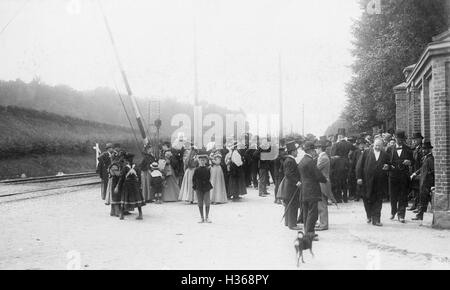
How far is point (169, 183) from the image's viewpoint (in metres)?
16.6

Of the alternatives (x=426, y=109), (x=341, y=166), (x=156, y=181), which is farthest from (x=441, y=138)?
(x=156, y=181)

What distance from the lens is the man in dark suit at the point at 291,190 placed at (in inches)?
429

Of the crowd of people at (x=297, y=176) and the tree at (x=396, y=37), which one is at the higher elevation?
the tree at (x=396, y=37)

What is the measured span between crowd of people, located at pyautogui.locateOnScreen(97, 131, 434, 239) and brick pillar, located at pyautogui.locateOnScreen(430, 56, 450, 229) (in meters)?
0.64

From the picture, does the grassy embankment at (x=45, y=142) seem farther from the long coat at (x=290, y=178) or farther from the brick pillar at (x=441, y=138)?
the brick pillar at (x=441, y=138)

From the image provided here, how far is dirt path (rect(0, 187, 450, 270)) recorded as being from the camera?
7.59 metres

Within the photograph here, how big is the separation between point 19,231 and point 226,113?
46085mm

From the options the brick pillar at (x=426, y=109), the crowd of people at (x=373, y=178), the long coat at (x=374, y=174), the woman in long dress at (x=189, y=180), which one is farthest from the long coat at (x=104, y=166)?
the brick pillar at (x=426, y=109)

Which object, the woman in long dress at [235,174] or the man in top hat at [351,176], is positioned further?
the woman in long dress at [235,174]

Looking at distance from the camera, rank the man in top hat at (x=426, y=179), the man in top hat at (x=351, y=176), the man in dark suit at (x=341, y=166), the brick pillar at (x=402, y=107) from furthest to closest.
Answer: the brick pillar at (x=402, y=107) < the man in top hat at (x=351, y=176) < the man in dark suit at (x=341, y=166) < the man in top hat at (x=426, y=179)

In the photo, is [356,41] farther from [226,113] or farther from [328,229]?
[328,229]

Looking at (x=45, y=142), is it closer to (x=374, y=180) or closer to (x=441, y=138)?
(x=374, y=180)

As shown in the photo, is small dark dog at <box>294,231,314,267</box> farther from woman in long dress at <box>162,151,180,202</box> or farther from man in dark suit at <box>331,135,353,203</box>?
woman in long dress at <box>162,151,180,202</box>
